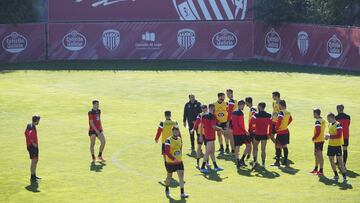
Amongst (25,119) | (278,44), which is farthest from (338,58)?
(25,119)

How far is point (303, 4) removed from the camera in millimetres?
54875

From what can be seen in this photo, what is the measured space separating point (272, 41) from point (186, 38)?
6031 millimetres

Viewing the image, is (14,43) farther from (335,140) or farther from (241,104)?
(335,140)

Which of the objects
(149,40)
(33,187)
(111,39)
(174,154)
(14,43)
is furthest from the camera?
(149,40)

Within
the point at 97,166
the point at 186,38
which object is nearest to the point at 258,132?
the point at 97,166

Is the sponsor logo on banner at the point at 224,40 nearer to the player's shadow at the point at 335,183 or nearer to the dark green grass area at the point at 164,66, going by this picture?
the dark green grass area at the point at 164,66

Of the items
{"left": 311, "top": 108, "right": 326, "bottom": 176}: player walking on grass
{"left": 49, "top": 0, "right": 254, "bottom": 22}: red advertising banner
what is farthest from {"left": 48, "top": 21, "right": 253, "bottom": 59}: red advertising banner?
{"left": 311, "top": 108, "right": 326, "bottom": 176}: player walking on grass

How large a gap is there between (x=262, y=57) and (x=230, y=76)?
7623mm

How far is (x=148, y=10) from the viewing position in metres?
54.8

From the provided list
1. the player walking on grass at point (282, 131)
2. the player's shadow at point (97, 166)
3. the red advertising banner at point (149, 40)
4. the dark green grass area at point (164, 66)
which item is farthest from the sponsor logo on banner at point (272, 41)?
the player's shadow at point (97, 166)

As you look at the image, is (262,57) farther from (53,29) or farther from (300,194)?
(300,194)

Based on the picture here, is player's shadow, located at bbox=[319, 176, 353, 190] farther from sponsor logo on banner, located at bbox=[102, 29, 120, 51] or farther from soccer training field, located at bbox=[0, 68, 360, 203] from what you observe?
sponsor logo on banner, located at bbox=[102, 29, 120, 51]

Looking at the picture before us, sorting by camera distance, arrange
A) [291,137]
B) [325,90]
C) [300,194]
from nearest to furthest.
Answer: [300,194]
[291,137]
[325,90]

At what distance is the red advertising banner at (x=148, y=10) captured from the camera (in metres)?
54.3
